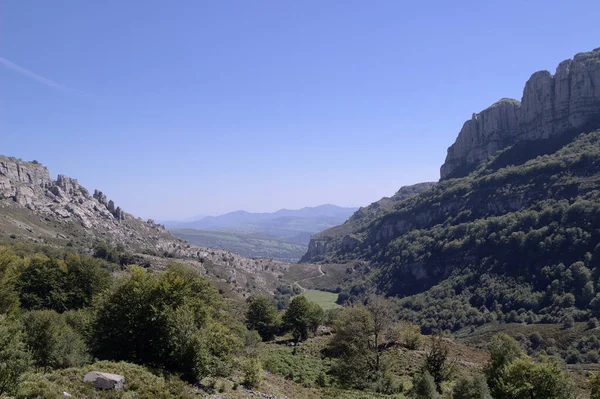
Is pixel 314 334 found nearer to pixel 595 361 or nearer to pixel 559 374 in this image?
pixel 559 374

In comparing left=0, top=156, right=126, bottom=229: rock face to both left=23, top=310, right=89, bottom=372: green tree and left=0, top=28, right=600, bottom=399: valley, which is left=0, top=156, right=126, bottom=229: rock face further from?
left=23, top=310, right=89, bottom=372: green tree

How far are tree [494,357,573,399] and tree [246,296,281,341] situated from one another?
132 feet

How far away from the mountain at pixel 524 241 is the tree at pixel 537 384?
246ft

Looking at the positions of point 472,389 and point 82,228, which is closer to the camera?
point 472,389

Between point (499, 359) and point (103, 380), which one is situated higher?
point (103, 380)

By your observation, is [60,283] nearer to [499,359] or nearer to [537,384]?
[499,359]

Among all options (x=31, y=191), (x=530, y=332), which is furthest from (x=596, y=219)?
(x=31, y=191)

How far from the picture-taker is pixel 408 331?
50062mm

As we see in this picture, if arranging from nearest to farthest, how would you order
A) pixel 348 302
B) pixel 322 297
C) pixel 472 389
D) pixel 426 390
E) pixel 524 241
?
pixel 472 389, pixel 426 390, pixel 348 302, pixel 524 241, pixel 322 297

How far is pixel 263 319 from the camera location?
2403 inches

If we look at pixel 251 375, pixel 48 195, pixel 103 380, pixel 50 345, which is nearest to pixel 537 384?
pixel 251 375

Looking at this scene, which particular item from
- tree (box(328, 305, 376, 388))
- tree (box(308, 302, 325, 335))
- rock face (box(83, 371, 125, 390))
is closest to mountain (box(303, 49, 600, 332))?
tree (box(308, 302, 325, 335))

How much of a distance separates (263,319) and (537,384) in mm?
43350

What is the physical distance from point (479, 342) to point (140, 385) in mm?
89065
